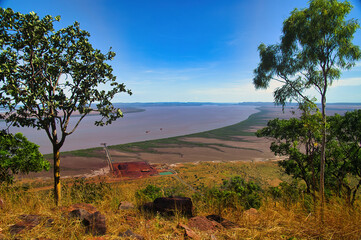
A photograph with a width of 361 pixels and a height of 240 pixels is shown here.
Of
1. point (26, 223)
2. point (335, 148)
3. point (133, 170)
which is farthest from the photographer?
point (133, 170)

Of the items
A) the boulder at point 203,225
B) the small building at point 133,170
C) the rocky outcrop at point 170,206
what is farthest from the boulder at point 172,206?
the small building at point 133,170

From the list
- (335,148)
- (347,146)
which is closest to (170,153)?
(335,148)

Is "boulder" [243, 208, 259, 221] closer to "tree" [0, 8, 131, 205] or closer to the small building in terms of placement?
"tree" [0, 8, 131, 205]

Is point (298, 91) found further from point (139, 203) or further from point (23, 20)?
point (23, 20)

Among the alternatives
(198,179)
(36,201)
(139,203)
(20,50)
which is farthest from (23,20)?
(198,179)

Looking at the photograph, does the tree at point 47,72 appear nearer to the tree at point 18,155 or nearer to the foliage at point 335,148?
the tree at point 18,155

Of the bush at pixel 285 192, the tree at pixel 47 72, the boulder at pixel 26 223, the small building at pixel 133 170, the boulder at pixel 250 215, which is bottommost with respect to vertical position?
the small building at pixel 133 170

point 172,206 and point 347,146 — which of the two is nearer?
point 172,206

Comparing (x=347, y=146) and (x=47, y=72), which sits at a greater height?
(x=47, y=72)

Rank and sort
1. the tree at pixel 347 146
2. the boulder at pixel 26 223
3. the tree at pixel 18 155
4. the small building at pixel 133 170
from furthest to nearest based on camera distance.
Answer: the small building at pixel 133 170 → the tree at pixel 347 146 → the tree at pixel 18 155 → the boulder at pixel 26 223

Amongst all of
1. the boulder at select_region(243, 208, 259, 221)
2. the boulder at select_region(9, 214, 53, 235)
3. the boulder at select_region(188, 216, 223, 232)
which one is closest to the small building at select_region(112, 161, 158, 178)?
the boulder at select_region(243, 208, 259, 221)

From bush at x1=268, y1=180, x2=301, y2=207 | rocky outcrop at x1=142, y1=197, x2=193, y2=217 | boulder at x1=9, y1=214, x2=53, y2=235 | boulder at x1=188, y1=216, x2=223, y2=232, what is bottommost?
bush at x1=268, y1=180, x2=301, y2=207

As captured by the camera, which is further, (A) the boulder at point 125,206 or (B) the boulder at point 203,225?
(A) the boulder at point 125,206

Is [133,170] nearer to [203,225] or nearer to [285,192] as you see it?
[285,192]
